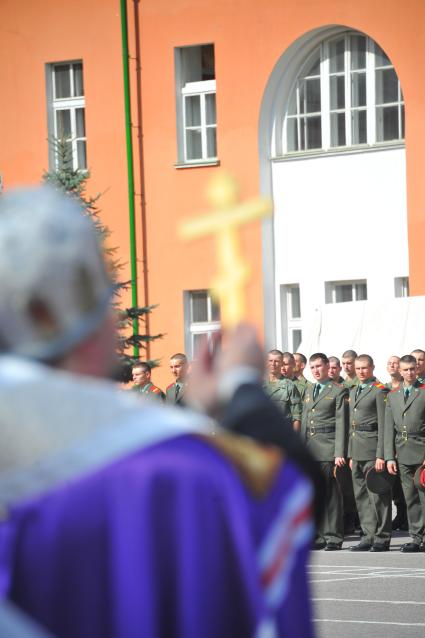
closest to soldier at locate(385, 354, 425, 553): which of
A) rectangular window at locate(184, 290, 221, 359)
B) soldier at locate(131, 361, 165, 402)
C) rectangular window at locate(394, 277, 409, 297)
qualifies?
soldier at locate(131, 361, 165, 402)

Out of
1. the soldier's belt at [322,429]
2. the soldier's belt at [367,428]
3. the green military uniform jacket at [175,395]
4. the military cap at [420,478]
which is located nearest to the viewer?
the military cap at [420,478]

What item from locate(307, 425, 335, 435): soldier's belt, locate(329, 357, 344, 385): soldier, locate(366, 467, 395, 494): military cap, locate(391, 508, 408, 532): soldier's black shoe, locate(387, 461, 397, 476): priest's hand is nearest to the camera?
locate(366, 467, 395, 494): military cap

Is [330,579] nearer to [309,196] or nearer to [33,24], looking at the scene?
[309,196]

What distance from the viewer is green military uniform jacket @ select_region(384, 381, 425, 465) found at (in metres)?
14.6

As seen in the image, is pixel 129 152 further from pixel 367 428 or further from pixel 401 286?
pixel 367 428

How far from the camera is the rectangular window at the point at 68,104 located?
2806cm

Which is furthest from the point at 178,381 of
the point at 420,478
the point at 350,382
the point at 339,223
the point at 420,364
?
the point at 339,223

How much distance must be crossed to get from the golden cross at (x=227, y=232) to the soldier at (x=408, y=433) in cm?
1262

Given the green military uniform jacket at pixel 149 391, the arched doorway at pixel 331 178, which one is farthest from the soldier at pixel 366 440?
the arched doorway at pixel 331 178

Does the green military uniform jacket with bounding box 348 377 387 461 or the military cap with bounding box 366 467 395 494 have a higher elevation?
the green military uniform jacket with bounding box 348 377 387 461

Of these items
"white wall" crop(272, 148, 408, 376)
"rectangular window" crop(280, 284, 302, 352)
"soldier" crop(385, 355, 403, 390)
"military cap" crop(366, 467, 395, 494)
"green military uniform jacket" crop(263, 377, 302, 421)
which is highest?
"white wall" crop(272, 148, 408, 376)

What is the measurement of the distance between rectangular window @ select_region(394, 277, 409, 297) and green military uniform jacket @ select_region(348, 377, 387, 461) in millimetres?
9627

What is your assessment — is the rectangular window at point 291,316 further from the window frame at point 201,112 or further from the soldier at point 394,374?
the soldier at point 394,374

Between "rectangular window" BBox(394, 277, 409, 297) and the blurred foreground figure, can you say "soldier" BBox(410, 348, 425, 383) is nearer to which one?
"rectangular window" BBox(394, 277, 409, 297)
